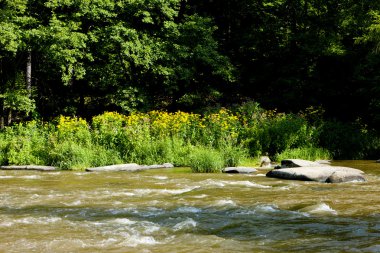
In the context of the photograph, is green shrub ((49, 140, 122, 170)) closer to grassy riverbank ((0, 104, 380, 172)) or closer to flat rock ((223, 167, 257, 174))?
grassy riverbank ((0, 104, 380, 172))

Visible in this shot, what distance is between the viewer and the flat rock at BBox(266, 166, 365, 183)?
10648mm

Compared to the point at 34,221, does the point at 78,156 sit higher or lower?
higher

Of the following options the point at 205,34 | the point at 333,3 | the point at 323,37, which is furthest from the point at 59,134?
the point at 333,3

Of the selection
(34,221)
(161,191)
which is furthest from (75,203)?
(161,191)

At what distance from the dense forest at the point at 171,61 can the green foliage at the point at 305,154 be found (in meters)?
3.80

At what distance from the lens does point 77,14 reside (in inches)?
820

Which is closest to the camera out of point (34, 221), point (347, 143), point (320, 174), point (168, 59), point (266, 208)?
point (34, 221)

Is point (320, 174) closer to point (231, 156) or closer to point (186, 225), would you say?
point (231, 156)

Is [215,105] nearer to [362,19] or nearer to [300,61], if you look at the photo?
[300,61]

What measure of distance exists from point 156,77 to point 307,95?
7.51 meters

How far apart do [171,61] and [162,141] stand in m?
8.64

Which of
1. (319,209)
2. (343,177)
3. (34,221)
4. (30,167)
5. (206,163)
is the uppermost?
(206,163)

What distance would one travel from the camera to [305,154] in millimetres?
16359

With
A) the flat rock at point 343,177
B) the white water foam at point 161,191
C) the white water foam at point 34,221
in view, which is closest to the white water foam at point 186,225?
the white water foam at point 34,221
